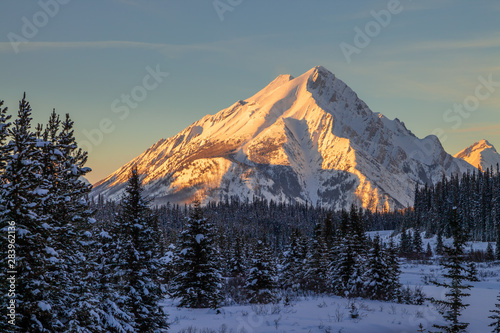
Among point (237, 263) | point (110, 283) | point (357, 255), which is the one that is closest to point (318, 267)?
point (357, 255)

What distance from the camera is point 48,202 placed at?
1403cm

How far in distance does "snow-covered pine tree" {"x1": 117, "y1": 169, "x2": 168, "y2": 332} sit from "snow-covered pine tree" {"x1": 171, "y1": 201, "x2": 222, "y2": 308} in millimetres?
8133

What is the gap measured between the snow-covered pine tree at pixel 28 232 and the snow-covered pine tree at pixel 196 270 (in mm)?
15498

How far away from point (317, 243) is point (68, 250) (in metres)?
32.4

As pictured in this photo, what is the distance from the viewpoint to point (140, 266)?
19.5 metres

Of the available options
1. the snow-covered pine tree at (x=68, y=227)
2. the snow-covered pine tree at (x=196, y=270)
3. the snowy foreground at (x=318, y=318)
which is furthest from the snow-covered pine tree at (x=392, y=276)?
the snow-covered pine tree at (x=68, y=227)

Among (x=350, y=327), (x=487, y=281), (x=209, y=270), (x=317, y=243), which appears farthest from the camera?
(x=317, y=243)

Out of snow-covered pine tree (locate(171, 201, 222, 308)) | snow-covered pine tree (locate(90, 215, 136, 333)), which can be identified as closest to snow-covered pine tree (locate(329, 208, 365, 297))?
snow-covered pine tree (locate(171, 201, 222, 308))

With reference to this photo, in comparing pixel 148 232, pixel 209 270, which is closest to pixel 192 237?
pixel 209 270

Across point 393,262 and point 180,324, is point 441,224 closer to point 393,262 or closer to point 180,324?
point 393,262

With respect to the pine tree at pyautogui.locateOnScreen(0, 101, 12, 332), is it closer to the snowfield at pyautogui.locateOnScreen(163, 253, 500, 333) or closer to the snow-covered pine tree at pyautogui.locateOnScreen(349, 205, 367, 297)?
the snowfield at pyautogui.locateOnScreen(163, 253, 500, 333)

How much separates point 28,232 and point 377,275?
2402 cm

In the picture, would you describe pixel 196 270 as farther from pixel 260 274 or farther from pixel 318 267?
pixel 318 267

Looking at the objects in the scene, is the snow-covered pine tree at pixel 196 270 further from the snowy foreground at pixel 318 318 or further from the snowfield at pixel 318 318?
the snowfield at pixel 318 318
